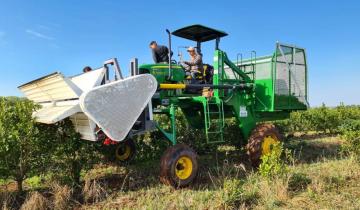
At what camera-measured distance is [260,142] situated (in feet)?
27.9

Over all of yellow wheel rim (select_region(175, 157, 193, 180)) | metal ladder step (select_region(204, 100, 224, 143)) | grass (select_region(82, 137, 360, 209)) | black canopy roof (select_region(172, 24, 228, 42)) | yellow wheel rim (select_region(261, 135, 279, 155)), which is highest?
black canopy roof (select_region(172, 24, 228, 42))

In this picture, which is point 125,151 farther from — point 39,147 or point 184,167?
point 39,147

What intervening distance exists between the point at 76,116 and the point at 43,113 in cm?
60

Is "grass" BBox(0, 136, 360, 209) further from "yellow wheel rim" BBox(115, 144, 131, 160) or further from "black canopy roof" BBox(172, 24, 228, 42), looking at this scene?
"black canopy roof" BBox(172, 24, 228, 42)

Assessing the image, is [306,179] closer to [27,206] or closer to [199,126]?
[199,126]

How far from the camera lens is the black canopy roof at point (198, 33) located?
29.1 ft

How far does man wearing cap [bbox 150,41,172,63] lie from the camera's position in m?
8.24

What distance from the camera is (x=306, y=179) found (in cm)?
672

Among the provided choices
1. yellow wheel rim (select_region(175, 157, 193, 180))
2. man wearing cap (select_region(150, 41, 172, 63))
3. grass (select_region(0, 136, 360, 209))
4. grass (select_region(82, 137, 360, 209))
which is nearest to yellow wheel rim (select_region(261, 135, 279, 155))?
grass (select_region(0, 136, 360, 209))

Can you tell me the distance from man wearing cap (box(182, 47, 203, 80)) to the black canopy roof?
47 cm

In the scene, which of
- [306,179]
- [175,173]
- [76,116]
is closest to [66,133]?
[76,116]

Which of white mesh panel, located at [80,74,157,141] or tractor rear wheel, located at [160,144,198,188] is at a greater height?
white mesh panel, located at [80,74,157,141]

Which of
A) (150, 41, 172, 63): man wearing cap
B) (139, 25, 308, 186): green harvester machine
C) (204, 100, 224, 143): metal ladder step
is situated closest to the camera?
(139, 25, 308, 186): green harvester machine

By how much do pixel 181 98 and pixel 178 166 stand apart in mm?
1915
